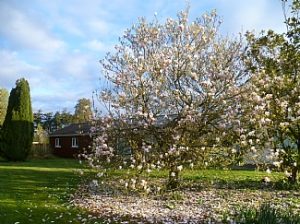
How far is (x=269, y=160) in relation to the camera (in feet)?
32.9

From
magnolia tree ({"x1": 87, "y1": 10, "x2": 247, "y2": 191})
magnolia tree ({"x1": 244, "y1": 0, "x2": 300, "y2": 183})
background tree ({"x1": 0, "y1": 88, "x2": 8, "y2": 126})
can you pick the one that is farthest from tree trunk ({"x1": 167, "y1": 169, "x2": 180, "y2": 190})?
background tree ({"x1": 0, "y1": 88, "x2": 8, "y2": 126})

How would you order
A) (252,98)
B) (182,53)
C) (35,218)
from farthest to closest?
(182,53) → (252,98) → (35,218)

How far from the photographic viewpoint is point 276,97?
11.5 meters

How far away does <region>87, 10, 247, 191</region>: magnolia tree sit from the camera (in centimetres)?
1012

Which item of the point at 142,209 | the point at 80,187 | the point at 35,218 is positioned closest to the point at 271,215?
the point at 142,209

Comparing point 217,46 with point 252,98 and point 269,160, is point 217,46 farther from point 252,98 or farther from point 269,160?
point 269,160

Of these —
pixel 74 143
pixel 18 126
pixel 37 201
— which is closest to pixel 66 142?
pixel 74 143

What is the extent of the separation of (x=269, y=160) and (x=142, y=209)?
355 centimetres

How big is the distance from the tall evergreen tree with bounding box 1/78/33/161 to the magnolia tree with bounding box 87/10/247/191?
54.1 ft

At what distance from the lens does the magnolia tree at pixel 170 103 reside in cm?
1012

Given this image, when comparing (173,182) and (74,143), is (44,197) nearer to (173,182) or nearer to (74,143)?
(173,182)

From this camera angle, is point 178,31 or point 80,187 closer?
point 178,31

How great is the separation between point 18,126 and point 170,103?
17658 mm

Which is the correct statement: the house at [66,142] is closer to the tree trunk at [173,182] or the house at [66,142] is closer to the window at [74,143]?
the window at [74,143]
